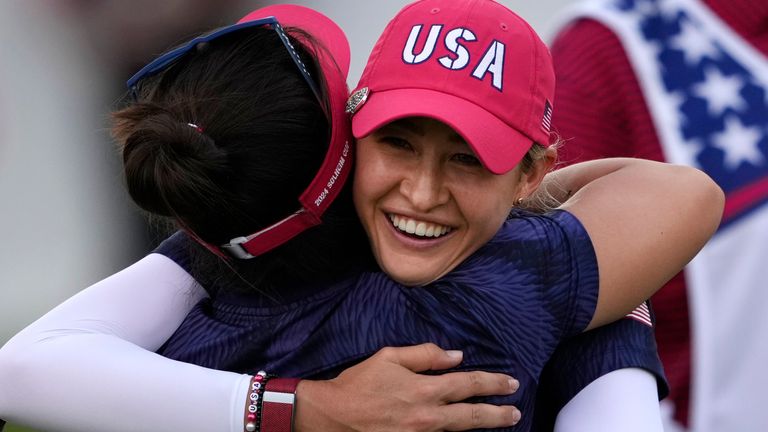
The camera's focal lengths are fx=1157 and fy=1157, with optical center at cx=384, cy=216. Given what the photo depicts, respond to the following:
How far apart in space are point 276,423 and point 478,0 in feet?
2.20

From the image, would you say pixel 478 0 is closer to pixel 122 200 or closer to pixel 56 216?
pixel 122 200

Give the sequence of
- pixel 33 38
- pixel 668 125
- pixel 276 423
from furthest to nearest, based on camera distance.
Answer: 1. pixel 33 38
2. pixel 668 125
3. pixel 276 423

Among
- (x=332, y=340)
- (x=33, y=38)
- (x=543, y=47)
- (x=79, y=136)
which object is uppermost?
(x=543, y=47)

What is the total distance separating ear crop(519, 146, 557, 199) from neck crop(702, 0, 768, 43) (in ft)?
1.83

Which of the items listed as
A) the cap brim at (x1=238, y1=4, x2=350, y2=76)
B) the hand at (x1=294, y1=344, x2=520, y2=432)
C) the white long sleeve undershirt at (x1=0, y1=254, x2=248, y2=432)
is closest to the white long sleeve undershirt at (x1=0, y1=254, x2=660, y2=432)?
the white long sleeve undershirt at (x1=0, y1=254, x2=248, y2=432)

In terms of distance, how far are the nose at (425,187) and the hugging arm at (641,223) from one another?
21 centimetres

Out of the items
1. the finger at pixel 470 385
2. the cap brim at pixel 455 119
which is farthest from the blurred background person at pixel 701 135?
the finger at pixel 470 385

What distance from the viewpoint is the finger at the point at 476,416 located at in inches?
61.3

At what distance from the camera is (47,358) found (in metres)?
1.62

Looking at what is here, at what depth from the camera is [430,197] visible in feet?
5.21

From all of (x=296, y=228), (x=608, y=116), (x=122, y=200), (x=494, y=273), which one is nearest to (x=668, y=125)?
(x=608, y=116)

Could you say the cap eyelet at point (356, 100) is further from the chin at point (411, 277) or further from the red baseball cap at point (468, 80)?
the chin at point (411, 277)

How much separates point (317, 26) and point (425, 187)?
14.6 inches

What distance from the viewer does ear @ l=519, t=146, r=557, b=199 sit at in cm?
175
